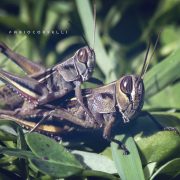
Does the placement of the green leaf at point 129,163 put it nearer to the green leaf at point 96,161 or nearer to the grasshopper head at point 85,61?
the green leaf at point 96,161

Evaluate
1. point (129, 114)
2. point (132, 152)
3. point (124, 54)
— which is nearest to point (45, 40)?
point (124, 54)

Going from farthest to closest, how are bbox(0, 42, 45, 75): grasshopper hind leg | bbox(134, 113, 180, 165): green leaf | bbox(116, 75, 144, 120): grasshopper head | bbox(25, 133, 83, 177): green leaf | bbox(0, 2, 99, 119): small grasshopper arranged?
bbox(0, 42, 45, 75): grasshopper hind leg → bbox(0, 2, 99, 119): small grasshopper → bbox(116, 75, 144, 120): grasshopper head → bbox(134, 113, 180, 165): green leaf → bbox(25, 133, 83, 177): green leaf

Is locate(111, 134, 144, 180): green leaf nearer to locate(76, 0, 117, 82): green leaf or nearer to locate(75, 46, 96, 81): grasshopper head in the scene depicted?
locate(75, 46, 96, 81): grasshopper head

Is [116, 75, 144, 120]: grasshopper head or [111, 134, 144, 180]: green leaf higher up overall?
[116, 75, 144, 120]: grasshopper head

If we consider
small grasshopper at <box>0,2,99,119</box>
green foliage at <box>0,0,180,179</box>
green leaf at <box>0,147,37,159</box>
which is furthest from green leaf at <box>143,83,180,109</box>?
green leaf at <box>0,147,37,159</box>

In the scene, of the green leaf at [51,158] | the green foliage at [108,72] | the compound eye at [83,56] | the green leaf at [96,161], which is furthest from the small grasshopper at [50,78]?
the green leaf at [51,158]

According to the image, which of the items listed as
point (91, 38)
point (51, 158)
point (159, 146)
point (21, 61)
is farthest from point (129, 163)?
point (91, 38)

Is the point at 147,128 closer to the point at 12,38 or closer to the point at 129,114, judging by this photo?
the point at 129,114

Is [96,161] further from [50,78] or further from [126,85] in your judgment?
[50,78]

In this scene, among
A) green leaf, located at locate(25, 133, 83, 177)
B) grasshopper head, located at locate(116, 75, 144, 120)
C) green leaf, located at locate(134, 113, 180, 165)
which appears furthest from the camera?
grasshopper head, located at locate(116, 75, 144, 120)
